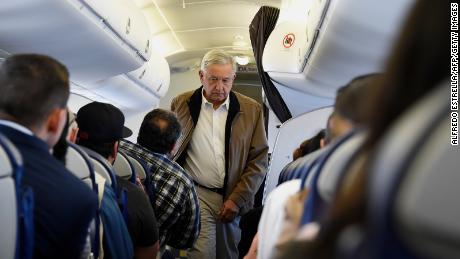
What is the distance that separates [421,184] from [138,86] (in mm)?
4982

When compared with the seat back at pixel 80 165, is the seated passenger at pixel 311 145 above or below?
above

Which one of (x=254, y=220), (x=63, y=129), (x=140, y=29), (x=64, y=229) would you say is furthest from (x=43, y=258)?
(x=140, y=29)

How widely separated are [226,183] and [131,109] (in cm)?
378

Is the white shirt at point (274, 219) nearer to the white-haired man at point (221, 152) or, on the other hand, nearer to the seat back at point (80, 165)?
the seat back at point (80, 165)

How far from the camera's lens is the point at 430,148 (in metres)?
0.23

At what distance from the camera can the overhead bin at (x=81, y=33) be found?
2305 millimetres

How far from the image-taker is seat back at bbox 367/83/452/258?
9.0 inches

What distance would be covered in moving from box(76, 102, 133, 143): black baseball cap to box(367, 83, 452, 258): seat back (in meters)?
1.35

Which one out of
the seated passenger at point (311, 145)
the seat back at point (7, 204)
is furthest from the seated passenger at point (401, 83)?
the seat back at point (7, 204)

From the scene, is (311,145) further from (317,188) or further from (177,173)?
(177,173)

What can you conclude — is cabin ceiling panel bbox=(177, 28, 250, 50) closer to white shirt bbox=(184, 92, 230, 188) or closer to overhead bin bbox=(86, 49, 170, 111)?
overhead bin bbox=(86, 49, 170, 111)

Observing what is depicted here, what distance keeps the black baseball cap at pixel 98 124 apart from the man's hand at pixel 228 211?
779 millimetres

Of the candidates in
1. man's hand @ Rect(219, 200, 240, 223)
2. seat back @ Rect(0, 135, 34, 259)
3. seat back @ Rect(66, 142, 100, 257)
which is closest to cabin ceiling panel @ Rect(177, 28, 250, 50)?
man's hand @ Rect(219, 200, 240, 223)

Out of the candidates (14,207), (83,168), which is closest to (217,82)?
(83,168)
